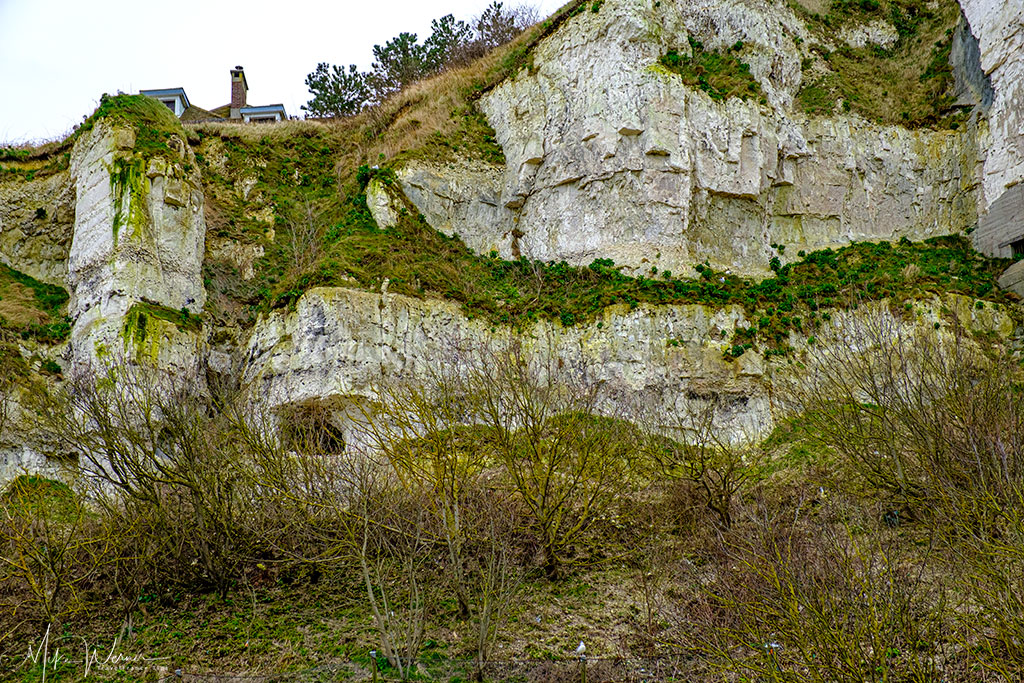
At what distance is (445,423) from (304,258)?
45.2ft

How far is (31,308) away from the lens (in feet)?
86.7

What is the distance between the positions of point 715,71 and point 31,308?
86.7 ft

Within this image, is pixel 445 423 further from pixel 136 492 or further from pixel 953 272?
pixel 953 272

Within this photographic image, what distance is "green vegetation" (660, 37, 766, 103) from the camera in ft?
95.7

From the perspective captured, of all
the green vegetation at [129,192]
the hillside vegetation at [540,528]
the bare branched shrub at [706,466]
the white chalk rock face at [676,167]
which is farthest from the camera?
the white chalk rock face at [676,167]

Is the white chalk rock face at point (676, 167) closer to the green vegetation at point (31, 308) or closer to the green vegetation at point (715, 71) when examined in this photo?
the green vegetation at point (715, 71)

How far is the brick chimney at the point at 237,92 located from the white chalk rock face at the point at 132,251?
583 inches

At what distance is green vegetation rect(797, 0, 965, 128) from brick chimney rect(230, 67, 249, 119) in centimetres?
2918

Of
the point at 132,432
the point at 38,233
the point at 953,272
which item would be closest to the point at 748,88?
the point at 953,272

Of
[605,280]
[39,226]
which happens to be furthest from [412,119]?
[39,226]

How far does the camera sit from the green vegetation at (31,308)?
25.2m

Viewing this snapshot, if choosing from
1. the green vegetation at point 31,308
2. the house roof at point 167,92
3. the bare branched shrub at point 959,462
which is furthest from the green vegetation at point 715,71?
the house roof at point 167,92

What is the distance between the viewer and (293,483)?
1639cm

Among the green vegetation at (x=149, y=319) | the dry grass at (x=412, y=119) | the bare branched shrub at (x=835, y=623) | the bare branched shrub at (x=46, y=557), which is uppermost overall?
the dry grass at (x=412, y=119)
